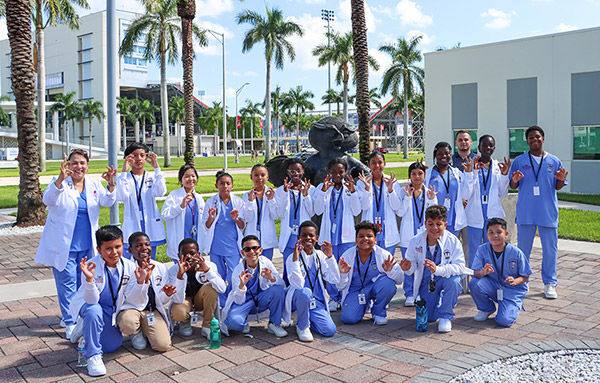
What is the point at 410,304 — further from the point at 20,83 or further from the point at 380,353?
the point at 20,83

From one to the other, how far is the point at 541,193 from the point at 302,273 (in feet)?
11.2

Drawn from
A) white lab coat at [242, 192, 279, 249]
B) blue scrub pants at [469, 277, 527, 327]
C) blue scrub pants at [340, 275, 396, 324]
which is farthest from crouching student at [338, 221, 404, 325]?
white lab coat at [242, 192, 279, 249]

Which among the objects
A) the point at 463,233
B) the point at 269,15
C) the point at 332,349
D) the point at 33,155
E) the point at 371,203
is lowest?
the point at 332,349

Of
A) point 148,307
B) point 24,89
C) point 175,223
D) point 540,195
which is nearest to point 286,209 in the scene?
point 175,223

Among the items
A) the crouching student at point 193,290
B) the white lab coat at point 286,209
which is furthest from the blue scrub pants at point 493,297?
the crouching student at point 193,290

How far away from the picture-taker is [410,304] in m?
6.32

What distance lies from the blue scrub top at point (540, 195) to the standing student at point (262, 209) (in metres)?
3.16

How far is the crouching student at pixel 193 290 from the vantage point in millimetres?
5246

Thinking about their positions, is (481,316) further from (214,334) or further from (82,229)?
(82,229)

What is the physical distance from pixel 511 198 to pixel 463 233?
4.45 metres

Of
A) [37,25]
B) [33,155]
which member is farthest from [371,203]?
[37,25]

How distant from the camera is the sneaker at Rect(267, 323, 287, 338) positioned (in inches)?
209

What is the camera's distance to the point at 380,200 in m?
6.66

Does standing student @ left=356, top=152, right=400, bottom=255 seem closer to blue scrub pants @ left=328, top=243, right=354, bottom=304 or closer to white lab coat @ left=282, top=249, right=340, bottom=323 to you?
blue scrub pants @ left=328, top=243, right=354, bottom=304
